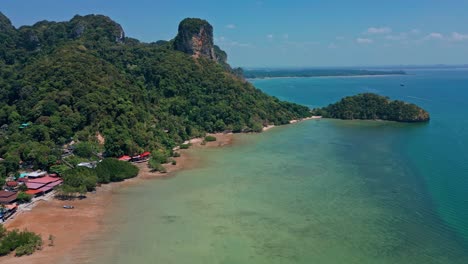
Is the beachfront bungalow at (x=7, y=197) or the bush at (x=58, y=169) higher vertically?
the bush at (x=58, y=169)

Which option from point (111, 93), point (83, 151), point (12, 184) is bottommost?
point (12, 184)

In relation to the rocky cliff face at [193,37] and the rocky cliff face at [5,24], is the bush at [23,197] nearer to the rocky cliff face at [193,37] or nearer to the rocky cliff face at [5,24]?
the rocky cliff face at [193,37]

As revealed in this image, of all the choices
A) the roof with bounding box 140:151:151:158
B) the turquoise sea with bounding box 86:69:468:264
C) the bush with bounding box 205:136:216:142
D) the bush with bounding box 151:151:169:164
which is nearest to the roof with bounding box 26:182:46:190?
the turquoise sea with bounding box 86:69:468:264

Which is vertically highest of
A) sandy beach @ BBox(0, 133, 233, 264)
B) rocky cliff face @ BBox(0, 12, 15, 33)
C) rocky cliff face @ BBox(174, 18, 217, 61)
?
rocky cliff face @ BBox(0, 12, 15, 33)

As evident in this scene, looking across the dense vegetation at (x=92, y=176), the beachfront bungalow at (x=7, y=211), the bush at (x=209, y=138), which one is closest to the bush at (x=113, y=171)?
the dense vegetation at (x=92, y=176)

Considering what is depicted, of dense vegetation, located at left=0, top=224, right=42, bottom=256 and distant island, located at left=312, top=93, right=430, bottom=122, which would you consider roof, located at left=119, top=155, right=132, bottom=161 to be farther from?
distant island, located at left=312, top=93, right=430, bottom=122

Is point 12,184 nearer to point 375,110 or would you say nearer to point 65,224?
point 65,224

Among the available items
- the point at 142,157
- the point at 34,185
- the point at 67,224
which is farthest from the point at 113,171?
the point at 67,224
